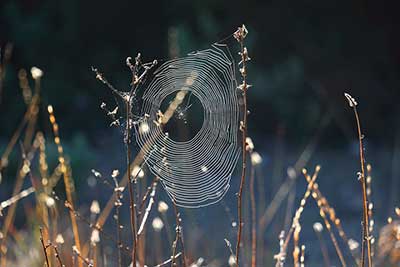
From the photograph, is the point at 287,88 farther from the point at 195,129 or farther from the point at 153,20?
the point at 153,20

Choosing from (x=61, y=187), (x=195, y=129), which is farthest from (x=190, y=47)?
(x=61, y=187)

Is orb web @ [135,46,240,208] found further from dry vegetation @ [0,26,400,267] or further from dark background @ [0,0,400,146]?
dark background @ [0,0,400,146]

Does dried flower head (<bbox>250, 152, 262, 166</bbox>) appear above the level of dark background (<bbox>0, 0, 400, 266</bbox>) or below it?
below

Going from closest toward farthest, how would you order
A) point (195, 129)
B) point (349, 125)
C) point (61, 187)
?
point (61, 187) → point (195, 129) → point (349, 125)

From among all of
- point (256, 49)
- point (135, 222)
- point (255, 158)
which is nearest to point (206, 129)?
point (255, 158)

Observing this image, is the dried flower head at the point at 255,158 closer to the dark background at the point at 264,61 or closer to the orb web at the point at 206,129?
the orb web at the point at 206,129

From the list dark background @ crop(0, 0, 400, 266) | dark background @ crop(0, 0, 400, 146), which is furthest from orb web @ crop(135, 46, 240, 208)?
dark background @ crop(0, 0, 400, 146)

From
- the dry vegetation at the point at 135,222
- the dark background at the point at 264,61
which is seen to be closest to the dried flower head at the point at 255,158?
the dry vegetation at the point at 135,222

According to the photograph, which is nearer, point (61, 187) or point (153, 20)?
point (61, 187)
